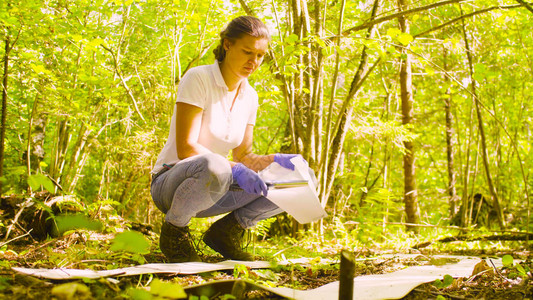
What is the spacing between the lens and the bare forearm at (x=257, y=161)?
239cm

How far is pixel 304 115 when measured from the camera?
3877 mm

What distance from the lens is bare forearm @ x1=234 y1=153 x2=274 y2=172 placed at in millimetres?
2393

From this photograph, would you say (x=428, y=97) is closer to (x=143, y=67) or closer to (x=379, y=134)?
(x=379, y=134)

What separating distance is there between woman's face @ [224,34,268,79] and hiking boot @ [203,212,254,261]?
799 millimetres

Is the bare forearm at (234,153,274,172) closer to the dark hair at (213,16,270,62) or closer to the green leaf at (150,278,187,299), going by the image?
the dark hair at (213,16,270,62)

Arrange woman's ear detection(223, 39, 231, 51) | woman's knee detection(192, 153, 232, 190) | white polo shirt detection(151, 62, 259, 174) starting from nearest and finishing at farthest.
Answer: woman's knee detection(192, 153, 232, 190) → white polo shirt detection(151, 62, 259, 174) → woman's ear detection(223, 39, 231, 51)

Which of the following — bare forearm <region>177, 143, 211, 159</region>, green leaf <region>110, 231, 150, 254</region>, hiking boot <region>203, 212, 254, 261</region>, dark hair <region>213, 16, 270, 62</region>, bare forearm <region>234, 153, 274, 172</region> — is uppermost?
dark hair <region>213, 16, 270, 62</region>

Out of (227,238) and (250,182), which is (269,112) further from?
(250,182)

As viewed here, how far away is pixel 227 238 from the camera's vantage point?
7.59ft

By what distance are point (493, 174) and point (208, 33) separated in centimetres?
481

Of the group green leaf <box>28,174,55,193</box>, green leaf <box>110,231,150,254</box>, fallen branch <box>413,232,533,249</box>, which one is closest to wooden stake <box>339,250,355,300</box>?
green leaf <box>110,231,150,254</box>

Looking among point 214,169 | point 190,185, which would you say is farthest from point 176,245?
point 214,169

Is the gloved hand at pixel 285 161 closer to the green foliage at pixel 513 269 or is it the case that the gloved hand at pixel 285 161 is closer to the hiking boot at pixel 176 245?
the hiking boot at pixel 176 245

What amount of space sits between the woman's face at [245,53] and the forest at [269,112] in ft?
1.40
